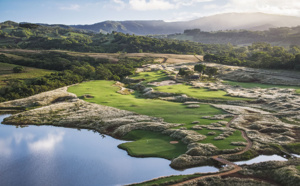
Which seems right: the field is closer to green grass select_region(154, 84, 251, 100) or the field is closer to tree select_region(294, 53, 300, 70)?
green grass select_region(154, 84, 251, 100)

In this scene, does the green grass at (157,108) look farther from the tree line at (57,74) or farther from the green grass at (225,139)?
the tree line at (57,74)

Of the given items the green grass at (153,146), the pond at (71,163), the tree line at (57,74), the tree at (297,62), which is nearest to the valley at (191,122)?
the green grass at (153,146)

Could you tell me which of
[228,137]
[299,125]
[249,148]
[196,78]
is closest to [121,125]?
[228,137]

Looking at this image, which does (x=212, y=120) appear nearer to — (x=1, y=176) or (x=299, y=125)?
(x=299, y=125)

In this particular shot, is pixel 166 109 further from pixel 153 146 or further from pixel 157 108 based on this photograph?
pixel 153 146

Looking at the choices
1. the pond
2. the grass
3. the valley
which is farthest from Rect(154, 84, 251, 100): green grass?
the grass
